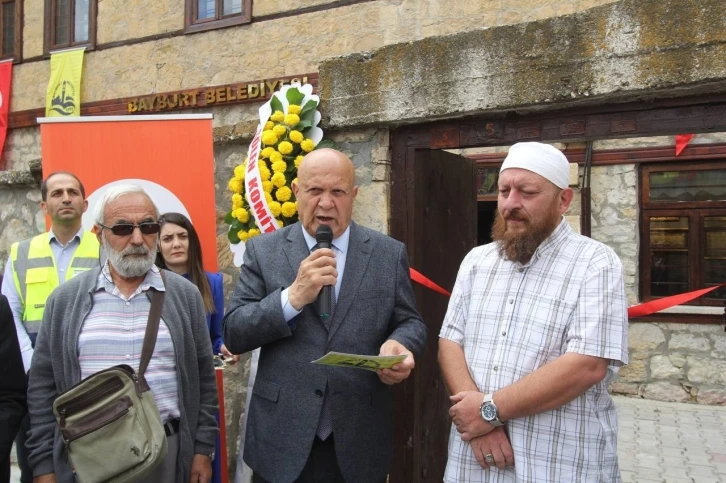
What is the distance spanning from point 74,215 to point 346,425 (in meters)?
2.07

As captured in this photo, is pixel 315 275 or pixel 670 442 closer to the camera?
pixel 315 275

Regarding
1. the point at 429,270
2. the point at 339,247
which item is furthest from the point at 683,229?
the point at 339,247

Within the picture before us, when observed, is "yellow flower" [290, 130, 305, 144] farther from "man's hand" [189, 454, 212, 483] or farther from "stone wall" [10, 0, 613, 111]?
"stone wall" [10, 0, 613, 111]

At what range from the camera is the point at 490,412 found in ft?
7.32

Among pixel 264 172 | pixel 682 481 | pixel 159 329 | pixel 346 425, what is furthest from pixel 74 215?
pixel 682 481

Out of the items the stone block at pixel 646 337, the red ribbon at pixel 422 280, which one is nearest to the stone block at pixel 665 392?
the stone block at pixel 646 337

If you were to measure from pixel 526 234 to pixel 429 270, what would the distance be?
124cm

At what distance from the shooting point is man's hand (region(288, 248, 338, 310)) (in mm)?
2271

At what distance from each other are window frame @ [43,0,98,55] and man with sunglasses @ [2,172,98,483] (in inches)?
305

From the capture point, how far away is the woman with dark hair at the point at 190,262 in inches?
151

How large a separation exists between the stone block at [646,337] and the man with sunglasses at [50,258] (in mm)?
6427

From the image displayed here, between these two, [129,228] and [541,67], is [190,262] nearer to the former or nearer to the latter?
[129,228]

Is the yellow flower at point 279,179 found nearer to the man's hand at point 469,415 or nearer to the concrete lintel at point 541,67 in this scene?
the concrete lintel at point 541,67

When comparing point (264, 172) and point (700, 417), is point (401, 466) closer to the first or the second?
point (264, 172)
